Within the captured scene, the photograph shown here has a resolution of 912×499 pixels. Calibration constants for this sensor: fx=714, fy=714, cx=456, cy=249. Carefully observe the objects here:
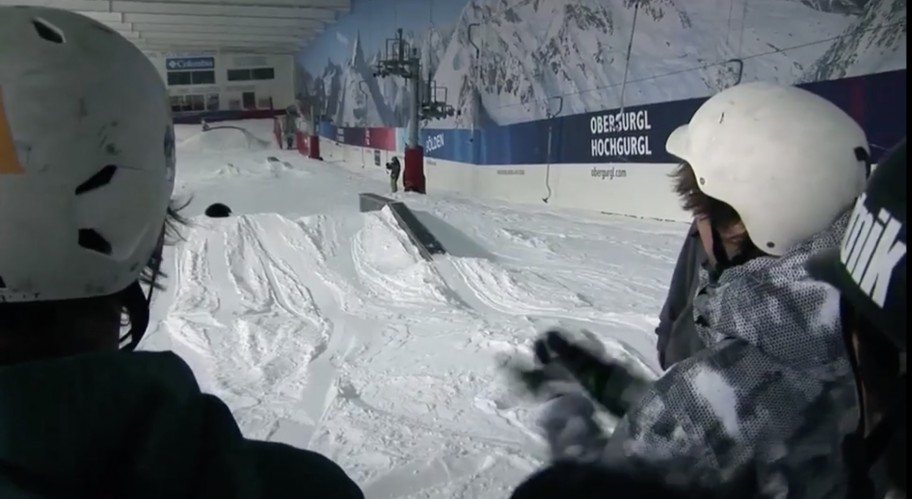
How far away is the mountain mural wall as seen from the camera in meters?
4.38

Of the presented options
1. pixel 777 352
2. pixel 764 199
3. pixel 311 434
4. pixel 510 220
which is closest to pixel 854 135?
pixel 764 199

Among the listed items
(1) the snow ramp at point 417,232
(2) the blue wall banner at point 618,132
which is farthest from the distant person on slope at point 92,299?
(1) the snow ramp at point 417,232

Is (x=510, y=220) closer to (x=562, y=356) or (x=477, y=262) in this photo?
(x=477, y=262)

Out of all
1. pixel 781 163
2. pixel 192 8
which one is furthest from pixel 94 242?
pixel 192 8

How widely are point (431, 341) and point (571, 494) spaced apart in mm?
2334

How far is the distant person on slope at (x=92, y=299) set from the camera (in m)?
0.57

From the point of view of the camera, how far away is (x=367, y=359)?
2998 mm

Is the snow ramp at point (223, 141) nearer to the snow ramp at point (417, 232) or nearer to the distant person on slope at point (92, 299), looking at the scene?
the snow ramp at point (417, 232)

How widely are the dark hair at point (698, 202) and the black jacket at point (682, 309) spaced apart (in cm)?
Answer: 27

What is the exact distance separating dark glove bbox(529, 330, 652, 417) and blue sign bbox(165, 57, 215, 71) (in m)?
20.5

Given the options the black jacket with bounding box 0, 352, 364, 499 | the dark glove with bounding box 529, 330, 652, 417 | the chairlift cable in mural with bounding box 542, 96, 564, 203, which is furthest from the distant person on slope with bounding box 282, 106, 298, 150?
the black jacket with bounding box 0, 352, 364, 499

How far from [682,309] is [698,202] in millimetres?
530

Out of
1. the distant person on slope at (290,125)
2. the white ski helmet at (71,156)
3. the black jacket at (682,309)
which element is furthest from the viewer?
the distant person on slope at (290,125)

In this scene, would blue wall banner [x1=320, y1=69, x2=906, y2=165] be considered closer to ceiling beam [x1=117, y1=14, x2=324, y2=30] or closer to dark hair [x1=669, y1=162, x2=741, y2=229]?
dark hair [x1=669, y1=162, x2=741, y2=229]
